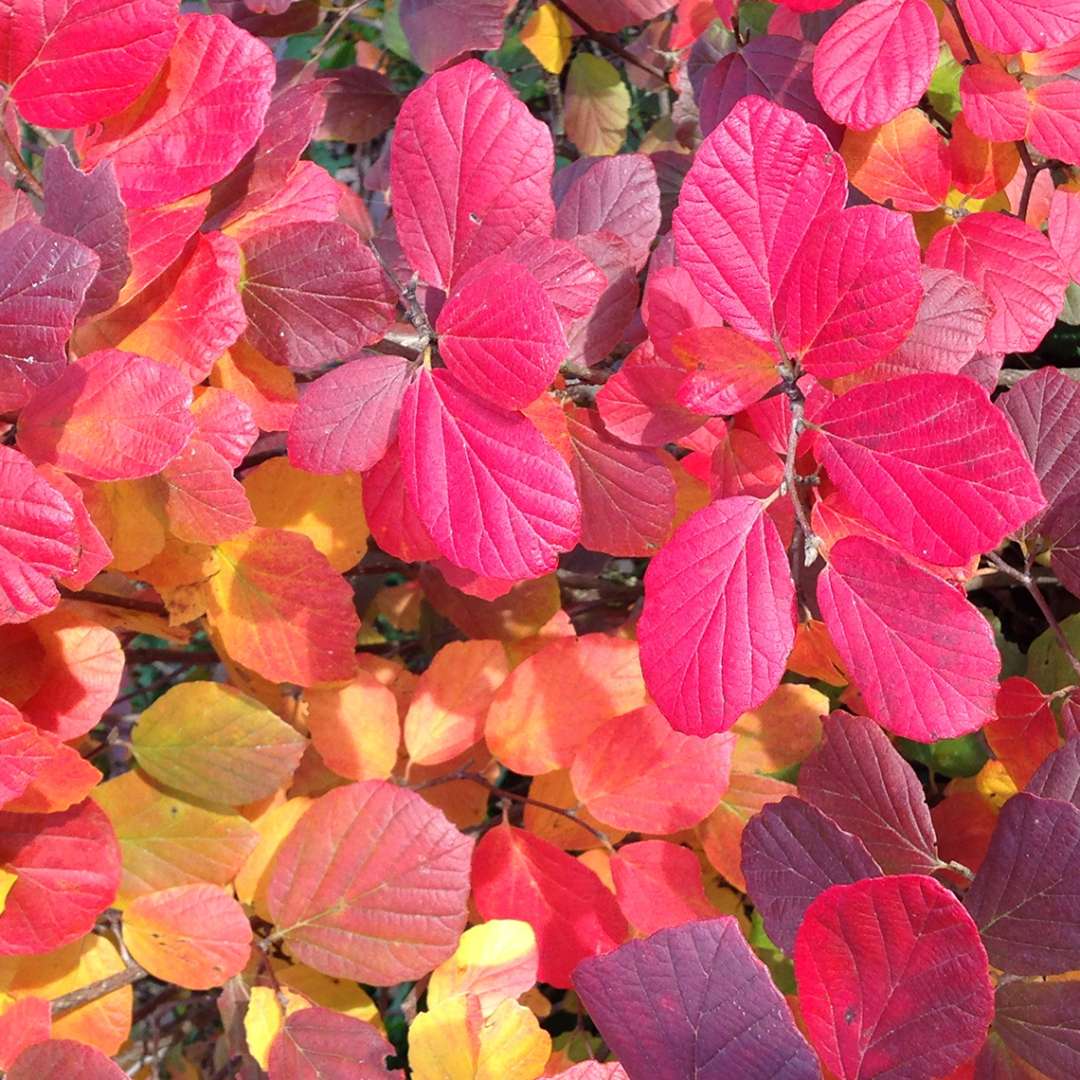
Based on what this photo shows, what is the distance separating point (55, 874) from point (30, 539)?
337 millimetres

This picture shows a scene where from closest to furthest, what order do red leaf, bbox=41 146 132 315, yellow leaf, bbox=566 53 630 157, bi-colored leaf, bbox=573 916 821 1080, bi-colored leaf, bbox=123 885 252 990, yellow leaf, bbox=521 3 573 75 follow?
1. bi-colored leaf, bbox=573 916 821 1080
2. red leaf, bbox=41 146 132 315
3. bi-colored leaf, bbox=123 885 252 990
4. yellow leaf, bbox=521 3 573 75
5. yellow leaf, bbox=566 53 630 157

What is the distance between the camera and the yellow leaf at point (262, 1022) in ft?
2.40

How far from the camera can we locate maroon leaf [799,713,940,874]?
67 cm

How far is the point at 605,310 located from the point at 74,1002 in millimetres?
634

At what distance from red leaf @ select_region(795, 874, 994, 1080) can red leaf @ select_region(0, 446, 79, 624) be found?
0.39 meters

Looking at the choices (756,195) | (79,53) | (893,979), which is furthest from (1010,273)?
(79,53)

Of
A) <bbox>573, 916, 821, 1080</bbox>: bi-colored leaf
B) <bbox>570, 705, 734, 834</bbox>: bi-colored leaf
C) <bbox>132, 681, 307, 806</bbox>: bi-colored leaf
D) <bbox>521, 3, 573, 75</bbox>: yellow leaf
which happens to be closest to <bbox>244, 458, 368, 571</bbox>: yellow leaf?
<bbox>132, 681, 307, 806</bbox>: bi-colored leaf

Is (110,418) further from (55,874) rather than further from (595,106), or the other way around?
(595,106)

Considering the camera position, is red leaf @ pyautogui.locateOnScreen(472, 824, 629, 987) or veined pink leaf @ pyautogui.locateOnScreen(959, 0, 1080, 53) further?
red leaf @ pyautogui.locateOnScreen(472, 824, 629, 987)

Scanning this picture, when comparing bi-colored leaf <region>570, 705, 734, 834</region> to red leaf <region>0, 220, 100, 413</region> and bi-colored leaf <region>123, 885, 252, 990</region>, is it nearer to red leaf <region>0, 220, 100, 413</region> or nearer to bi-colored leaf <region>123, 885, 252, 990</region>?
bi-colored leaf <region>123, 885, 252, 990</region>

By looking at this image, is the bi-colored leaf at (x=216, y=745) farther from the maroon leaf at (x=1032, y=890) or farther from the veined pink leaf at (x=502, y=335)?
the maroon leaf at (x=1032, y=890)

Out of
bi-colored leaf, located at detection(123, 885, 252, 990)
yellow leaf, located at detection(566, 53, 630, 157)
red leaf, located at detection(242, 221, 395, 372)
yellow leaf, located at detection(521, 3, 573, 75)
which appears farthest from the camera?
yellow leaf, located at detection(566, 53, 630, 157)

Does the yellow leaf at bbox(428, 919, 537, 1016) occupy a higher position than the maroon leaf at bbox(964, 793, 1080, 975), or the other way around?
the maroon leaf at bbox(964, 793, 1080, 975)

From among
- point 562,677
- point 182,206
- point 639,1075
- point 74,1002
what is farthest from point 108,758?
point 639,1075
